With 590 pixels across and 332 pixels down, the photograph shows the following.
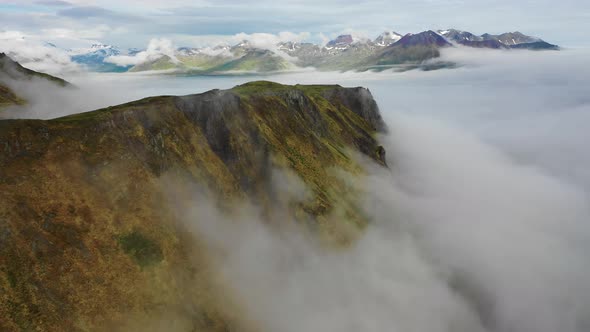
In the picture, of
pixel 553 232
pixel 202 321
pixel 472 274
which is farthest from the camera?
pixel 553 232

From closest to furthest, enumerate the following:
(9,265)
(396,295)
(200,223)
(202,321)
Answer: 1. (9,265)
2. (202,321)
3. (200,223)
4. (396,295)

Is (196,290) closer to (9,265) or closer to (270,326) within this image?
(270,326)

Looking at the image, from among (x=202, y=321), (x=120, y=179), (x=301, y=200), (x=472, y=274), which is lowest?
(x=472, y=274)

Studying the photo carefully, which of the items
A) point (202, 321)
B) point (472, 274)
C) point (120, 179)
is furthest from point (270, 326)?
point (472, 274)

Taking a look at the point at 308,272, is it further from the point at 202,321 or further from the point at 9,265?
the point at 9,265

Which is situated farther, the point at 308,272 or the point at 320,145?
the point at 320,145

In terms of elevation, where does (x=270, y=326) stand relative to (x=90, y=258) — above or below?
below
